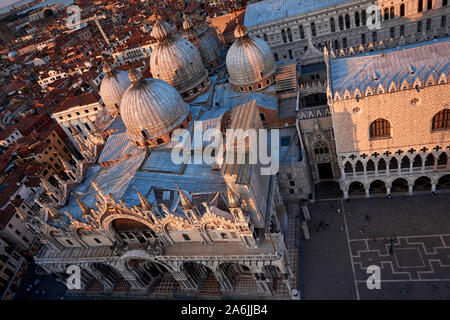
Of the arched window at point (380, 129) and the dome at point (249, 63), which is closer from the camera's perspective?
the arched window at point (380, 129)

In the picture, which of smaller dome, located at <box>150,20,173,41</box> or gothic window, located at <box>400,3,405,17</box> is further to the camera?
gothic window, located at <box>400,3,405,17</box>

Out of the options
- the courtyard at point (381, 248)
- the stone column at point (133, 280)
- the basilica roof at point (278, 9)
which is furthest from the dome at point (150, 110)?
the basilica roof at point (278, 9)

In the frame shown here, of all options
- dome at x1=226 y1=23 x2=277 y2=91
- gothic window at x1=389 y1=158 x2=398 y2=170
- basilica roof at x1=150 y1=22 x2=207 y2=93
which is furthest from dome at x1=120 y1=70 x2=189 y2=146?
gothic window at x1=389 y1=158 x2=398 y2=170

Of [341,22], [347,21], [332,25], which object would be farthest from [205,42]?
[347,21]

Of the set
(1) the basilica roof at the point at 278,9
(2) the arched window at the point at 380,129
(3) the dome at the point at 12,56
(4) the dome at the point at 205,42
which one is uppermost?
(3) the dome at the point at 12,56

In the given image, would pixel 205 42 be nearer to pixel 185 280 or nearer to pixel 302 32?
pixel 302 32

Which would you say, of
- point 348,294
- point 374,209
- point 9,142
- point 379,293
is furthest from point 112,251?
point 9,142

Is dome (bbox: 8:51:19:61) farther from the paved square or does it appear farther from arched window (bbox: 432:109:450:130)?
the paved square

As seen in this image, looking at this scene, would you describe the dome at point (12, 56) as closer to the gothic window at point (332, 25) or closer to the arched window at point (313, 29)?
the arched window at point (313, 29)
